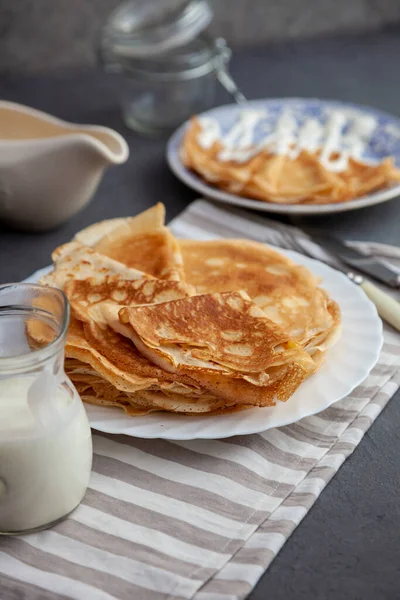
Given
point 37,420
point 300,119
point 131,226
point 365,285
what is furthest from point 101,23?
point 37,420

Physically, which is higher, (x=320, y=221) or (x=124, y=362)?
(x=124, y=362)

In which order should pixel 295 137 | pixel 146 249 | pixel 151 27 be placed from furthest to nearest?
pixel 151 27 → pixel 295 137 → pixel 146 249

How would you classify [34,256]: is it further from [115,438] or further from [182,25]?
[182,25]

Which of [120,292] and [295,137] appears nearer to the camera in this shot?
[120,292]

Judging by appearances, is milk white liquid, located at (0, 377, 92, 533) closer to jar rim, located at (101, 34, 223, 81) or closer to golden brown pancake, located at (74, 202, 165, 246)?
golden brown pancake, located at (74, 202, 165, 246)

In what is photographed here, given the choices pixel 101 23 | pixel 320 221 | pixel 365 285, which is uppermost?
pixel 365 285

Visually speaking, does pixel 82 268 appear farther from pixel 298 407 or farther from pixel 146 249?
pixel 298 407

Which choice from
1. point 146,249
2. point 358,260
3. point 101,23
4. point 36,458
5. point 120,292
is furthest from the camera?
point 101,23
